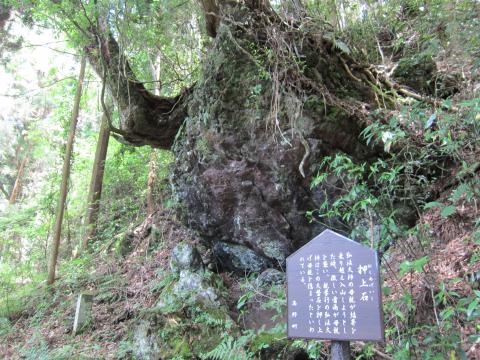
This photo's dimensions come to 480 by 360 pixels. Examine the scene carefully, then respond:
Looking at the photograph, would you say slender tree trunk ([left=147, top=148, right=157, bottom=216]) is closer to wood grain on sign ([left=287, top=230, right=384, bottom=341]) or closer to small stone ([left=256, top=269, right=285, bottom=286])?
small stone ([left=256, top=269, right=285, bottom=286])

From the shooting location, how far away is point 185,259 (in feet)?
21.5

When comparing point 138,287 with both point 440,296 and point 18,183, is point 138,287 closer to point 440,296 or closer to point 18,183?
point 440,296

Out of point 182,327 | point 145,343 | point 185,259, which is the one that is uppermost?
point 185,259

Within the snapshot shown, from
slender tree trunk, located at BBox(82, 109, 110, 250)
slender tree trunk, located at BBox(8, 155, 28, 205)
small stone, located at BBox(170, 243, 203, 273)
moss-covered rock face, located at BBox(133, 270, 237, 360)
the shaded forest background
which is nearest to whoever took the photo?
the shaded forest background

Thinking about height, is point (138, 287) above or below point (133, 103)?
below

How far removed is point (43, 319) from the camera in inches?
281

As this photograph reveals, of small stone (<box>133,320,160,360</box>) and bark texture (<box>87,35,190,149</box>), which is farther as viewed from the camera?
bark texture (<box>87,35,190,149</box>)

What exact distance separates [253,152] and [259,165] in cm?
23

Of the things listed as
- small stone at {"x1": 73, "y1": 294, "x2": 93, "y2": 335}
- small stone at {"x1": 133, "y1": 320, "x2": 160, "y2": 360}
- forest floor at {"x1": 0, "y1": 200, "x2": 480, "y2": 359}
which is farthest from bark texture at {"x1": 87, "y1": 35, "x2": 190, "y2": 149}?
small stone at {"x1": 133, "y1": 320, "x2": 160, "y2": 360}

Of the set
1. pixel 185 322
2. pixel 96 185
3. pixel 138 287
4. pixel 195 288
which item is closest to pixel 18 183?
pixel 96 185

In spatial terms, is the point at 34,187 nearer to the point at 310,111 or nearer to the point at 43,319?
the point at 43,319

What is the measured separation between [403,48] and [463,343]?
5.91 meters

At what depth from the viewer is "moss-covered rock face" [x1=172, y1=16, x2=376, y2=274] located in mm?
5668

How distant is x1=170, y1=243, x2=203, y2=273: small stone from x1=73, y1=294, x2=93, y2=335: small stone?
4.97 feet
